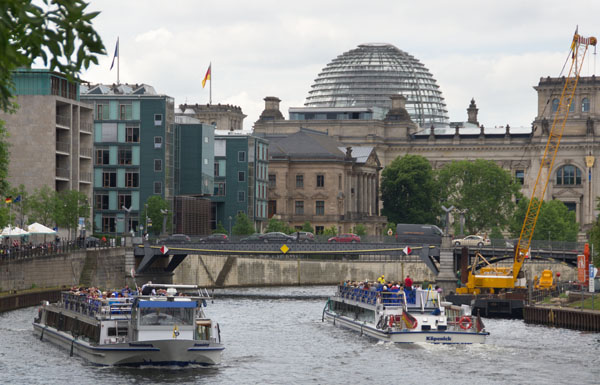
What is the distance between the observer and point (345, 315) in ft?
303

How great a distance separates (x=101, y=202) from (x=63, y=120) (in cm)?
2957

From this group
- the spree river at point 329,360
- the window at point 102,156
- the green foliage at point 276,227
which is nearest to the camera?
the spree river at point 329,360

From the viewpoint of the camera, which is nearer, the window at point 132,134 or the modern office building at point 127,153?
the modern office building at point 127,153

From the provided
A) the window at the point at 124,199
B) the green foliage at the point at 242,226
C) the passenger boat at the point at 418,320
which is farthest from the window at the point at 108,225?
the passenger boat at the point at 418,320

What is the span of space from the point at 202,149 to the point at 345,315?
8079cm

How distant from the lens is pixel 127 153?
16150 cm

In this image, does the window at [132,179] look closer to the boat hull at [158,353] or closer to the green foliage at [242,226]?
the green foliage at [242,226]

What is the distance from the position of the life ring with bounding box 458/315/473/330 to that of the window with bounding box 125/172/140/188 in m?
90.8

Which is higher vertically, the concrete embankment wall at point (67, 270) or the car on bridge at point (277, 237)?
the car on bridge at point (277, 237)

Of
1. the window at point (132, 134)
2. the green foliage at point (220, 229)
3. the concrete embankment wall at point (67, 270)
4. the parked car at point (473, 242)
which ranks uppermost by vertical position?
the window at point (132, 134)

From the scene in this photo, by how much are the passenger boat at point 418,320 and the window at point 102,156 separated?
268 feet

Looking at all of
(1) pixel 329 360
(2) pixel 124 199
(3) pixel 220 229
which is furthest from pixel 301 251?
(1) pixel 329 360

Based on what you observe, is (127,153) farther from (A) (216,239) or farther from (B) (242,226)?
(A) (216,239)

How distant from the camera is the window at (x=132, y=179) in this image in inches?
6373
